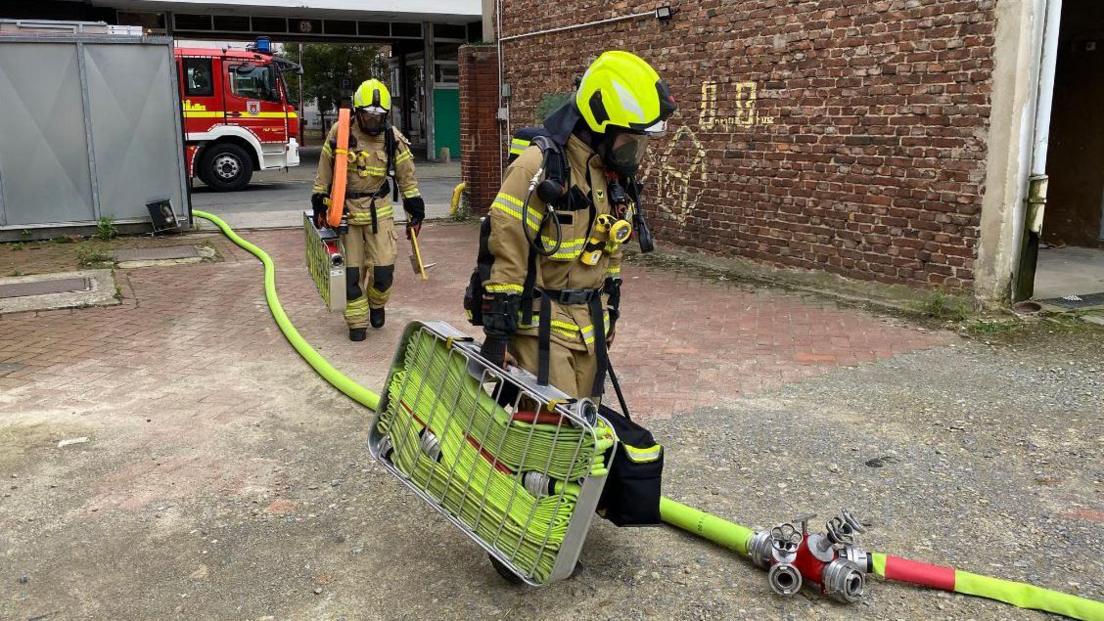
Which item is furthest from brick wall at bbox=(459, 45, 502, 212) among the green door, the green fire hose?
the green door

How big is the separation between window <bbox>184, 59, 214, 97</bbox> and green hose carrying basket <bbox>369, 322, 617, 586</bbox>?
16.6 metres

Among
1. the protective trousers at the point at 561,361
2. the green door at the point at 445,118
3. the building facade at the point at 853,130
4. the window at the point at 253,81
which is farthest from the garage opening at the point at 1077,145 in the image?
the green door at the point at 445,118

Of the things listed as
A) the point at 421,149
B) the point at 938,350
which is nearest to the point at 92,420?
the point at 938,350

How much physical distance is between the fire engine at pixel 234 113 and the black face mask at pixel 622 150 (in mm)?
16145

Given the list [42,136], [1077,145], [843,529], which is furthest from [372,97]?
[1077,145]

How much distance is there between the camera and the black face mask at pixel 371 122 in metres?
6.50

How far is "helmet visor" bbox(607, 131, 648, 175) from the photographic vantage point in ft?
10.9

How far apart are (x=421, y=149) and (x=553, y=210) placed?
30.0 m

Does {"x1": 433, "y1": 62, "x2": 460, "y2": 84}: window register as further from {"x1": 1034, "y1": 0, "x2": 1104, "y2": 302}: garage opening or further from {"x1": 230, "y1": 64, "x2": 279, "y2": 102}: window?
{"x1": 1034, "y1": 0, "x2": 1104, "y2": 302}: garage opening

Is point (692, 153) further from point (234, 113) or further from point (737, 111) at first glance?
point (234, 113)

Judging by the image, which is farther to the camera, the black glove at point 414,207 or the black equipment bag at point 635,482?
the black glove at point 414,207

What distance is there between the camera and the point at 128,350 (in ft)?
21.8

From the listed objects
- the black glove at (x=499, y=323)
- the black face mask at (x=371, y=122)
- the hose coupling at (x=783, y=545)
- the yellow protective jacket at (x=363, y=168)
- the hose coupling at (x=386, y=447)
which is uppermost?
the black face mask at (x=371, y=122)

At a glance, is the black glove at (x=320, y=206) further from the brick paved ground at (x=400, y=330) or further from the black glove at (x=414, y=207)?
the brick paved ground at (x=400, y=330)
